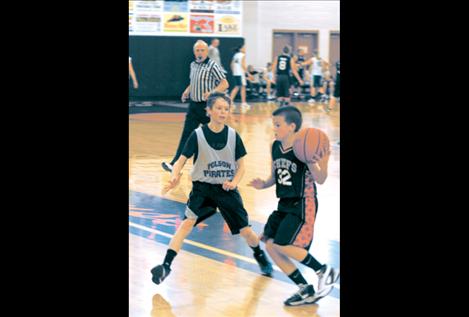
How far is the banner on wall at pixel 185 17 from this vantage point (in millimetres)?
30312

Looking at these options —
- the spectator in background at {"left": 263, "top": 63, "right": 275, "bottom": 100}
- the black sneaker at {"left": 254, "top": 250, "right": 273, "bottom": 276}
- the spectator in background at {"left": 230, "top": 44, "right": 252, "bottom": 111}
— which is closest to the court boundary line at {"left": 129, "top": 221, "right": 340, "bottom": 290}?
the black sneaker at {"left": 254, "top": 250, "right": 273, "bottom": 276}

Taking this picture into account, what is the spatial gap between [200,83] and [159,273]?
5.44m

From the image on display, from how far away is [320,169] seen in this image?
23.3ft

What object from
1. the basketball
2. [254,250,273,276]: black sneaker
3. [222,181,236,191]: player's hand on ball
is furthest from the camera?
[254,250,273,276]: black sneaker

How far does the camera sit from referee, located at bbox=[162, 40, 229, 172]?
1204cm

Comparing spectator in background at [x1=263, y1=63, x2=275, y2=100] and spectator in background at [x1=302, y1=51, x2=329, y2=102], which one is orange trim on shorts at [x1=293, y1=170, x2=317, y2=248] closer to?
spectator in background at [x1=302, y1=51, x2=329, y2=102]

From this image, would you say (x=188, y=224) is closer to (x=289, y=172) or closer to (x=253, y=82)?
(x=289, y=172)

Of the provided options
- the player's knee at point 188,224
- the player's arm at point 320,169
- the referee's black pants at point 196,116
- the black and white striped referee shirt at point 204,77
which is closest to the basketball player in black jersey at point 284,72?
the referee's black pants at point 196,116

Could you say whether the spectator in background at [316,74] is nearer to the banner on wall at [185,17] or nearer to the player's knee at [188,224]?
the banner on wall at [185,17]

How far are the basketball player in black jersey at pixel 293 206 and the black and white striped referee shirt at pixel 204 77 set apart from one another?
4.90m

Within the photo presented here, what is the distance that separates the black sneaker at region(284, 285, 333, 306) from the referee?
4753 mm

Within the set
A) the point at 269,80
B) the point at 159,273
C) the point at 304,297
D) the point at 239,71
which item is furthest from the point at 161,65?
the point at 304,297
